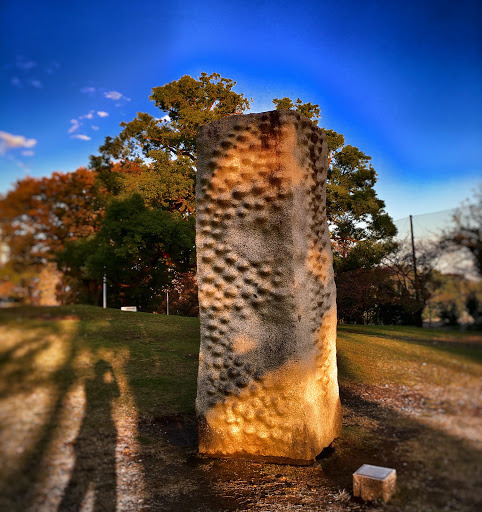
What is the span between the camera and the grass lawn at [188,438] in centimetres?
149

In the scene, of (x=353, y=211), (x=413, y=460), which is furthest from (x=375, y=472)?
(x=353, y=211)

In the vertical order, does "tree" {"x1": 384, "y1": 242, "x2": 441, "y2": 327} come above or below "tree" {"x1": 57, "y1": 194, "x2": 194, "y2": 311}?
below

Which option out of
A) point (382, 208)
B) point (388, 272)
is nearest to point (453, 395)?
point (388, 272)

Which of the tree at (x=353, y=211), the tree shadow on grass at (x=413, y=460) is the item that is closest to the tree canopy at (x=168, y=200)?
the tree at (x=353, y=211)

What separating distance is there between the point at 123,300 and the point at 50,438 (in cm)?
Answer: 1258

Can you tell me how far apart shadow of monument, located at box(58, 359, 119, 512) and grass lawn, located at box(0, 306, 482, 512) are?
16mm

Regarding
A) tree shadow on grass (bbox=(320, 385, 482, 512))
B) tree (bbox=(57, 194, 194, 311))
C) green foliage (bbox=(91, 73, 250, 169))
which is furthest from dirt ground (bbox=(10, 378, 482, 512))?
green foliage (bbox=(91, 73, 250, 169))

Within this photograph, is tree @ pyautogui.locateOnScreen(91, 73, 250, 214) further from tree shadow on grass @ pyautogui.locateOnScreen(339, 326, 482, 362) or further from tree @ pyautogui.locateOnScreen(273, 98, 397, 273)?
tree shadow on grass @ pyautogui.locateOnScreen(339, 326, 482, 362)

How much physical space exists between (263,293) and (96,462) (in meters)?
1.92

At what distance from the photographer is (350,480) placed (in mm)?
3092

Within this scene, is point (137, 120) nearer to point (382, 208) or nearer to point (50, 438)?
point (382, 208)

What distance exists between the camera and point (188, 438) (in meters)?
4.26

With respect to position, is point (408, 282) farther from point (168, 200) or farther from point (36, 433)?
point (168, 200)

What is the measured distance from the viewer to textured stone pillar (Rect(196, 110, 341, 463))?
3.41 metres
